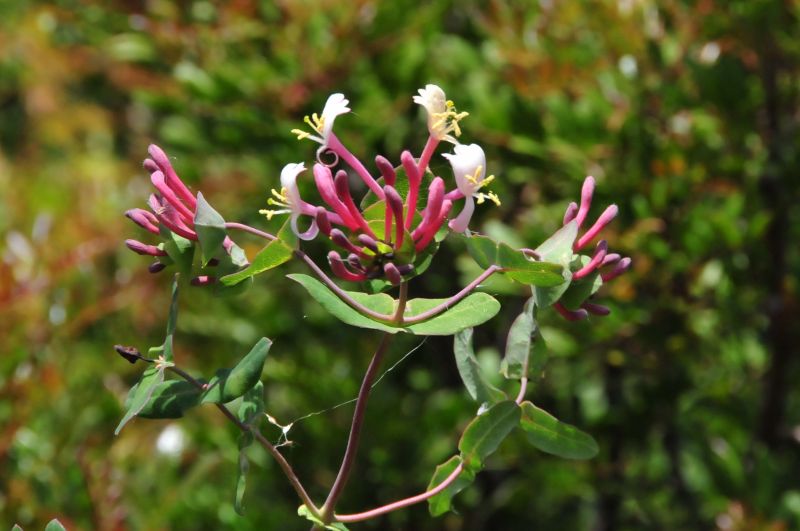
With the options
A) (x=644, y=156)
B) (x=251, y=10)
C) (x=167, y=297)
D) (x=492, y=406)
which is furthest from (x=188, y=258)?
(x=167, y=297)

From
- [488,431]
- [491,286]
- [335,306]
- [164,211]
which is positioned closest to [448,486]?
[488,431]

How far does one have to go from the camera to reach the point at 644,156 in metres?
1.54

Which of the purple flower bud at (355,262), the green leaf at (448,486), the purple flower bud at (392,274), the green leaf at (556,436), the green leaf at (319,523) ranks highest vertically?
the purple flower bud at (392,274)

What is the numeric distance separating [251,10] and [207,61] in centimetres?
11

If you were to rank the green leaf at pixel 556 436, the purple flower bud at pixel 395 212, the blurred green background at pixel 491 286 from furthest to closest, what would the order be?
the blurred green background at pixel 491 286, the green leaf at pixel 556 436, the purple flower bud at pixel 395 212

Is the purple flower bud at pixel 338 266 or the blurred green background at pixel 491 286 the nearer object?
the purple flower bud at pixel 338 266

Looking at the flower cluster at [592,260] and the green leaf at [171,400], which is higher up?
the flower cluster at [592,260]

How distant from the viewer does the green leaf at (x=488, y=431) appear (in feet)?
2.40

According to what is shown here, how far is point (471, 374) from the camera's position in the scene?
0.75 m

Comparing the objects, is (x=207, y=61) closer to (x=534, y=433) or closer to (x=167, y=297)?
(x=167, y=297)

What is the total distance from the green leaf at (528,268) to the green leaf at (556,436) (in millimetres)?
113

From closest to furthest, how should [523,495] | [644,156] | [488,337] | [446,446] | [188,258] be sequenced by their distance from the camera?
1. [188,258]
2. [644,156]
3. [446,446]
4. [523,495]
5. [488,337]

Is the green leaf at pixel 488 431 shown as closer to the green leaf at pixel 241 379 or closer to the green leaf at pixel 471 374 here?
the green leaf at pixel 471 374

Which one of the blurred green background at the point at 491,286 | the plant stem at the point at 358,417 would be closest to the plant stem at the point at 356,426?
the plant stem at the point at 358,417
